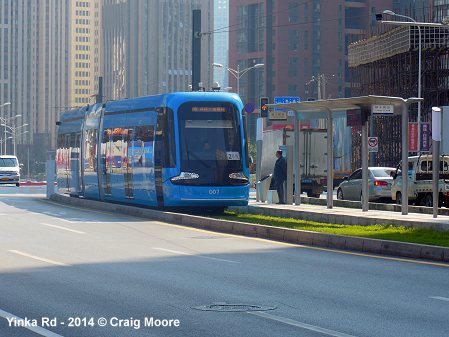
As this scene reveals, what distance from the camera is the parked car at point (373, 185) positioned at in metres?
41.1

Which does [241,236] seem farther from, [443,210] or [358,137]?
[358,137]

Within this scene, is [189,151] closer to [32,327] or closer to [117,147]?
[117,147]

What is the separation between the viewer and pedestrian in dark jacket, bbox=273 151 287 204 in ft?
121

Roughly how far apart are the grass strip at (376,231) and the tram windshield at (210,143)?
73.3 inches

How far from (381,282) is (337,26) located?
400 feet

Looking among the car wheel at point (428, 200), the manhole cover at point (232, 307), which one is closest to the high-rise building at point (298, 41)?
the car wheel at point (428, 200)

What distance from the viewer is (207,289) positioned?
45.1ft

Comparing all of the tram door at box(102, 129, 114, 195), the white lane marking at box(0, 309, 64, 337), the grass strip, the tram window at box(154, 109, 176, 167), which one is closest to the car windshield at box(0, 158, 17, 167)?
the tram door at box(102, 129, 114, 195)

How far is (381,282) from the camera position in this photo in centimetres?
1491

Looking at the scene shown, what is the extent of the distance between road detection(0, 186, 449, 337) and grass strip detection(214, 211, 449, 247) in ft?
6.69

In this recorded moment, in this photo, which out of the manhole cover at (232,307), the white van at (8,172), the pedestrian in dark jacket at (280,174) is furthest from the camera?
the white van at (8,172)

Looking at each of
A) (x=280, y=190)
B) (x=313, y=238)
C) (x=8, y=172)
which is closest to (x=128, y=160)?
(x=280, y=190)

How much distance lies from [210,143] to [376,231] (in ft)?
27.2

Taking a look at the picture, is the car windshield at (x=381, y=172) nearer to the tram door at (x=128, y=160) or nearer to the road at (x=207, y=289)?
the tram door at (x=128, y=160)
